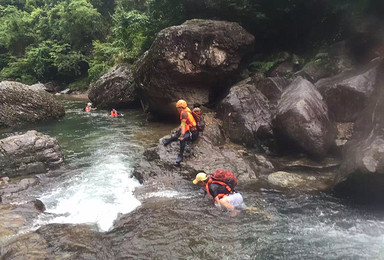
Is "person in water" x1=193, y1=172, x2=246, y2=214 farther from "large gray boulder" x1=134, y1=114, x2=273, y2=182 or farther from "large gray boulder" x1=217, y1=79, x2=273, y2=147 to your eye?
"large gray boulder" x1=217, y1=79, x2=273, y2=147

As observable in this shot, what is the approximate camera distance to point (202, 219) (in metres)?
6.68

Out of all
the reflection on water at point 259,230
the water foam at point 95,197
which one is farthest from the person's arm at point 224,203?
the water foam at point 95,197

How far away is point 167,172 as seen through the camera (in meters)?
9.13

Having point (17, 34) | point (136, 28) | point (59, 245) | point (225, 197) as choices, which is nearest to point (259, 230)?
point (225, 197)

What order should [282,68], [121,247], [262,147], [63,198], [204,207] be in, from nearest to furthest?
[121,247]
[204,207]
[63,198]
[262,147]
[282,68]

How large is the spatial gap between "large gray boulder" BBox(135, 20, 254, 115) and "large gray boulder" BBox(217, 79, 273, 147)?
6.98 ft

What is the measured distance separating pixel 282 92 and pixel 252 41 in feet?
12.5

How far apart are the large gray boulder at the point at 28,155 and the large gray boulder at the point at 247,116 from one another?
6230mm

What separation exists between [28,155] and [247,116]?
7613 millimetres

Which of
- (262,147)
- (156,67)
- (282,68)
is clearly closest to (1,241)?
(262,147)

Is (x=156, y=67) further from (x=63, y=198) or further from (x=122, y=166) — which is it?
(x=63, y=198)

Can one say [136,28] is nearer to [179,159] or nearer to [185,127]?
[185,127]

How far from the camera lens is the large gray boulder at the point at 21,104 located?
15.3 m

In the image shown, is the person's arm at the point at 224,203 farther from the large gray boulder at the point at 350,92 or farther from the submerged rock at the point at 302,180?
the large gray boulder at the point at 350,92
